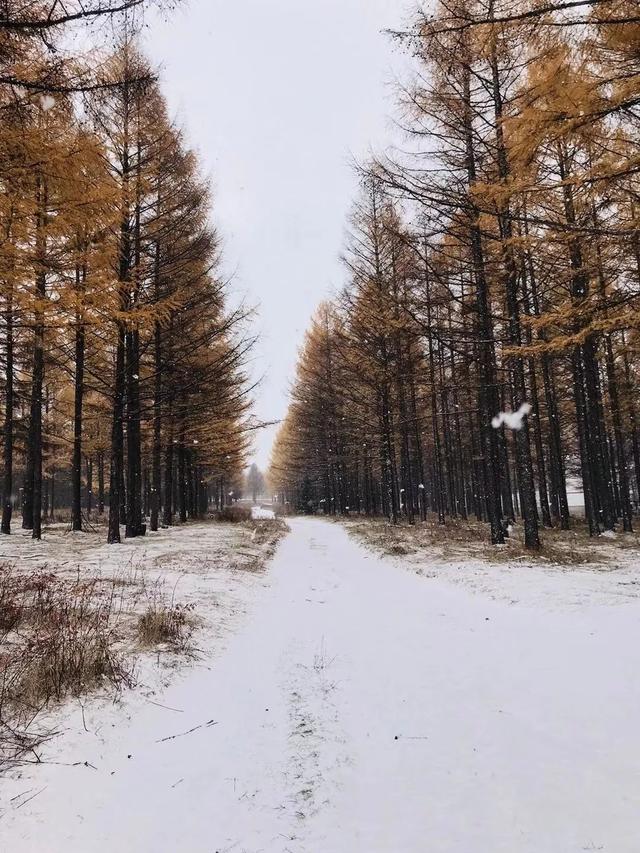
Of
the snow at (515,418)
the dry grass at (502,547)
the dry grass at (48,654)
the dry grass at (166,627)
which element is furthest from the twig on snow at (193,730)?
the snow at (515,418)

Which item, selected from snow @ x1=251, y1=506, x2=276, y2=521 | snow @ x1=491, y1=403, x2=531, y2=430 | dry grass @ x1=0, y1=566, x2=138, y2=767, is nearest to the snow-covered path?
dry grass @ x1=0, y1=566, x2=138, y2=767

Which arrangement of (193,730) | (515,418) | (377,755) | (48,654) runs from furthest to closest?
1. (515,418)
2. (48,654)
3. (193,730)
4. (377,755)

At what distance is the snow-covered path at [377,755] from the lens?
2145 millimetres

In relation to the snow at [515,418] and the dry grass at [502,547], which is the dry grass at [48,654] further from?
the snow at [515,418]

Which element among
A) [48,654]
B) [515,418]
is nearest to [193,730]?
[48,654]

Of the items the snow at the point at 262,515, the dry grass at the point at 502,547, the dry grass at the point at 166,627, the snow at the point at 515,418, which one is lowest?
the snow at the point at 262,515

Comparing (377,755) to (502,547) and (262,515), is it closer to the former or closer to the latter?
(502,547)

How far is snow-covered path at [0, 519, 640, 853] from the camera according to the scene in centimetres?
214

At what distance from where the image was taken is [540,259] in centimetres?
1027

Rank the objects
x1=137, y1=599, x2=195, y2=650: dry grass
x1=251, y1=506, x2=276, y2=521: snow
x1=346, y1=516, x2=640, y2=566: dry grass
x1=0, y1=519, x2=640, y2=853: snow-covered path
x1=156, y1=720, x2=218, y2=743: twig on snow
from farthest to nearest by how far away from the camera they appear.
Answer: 1. x1=251, y1=506, x2=276, y2=521: snow
2. x1=346, y1=516, x2=640, y2=566: dry grass
3. x1=137, y1=599, x2=195, y2=650: dry grass
4. x1=156, y1=720, x2=218, y2=743: twig on snow
5. x1=0, y1=519, x2=640, y2=853: snow-covered path

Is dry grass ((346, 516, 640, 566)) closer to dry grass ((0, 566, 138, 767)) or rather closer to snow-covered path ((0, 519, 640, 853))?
snow-covered path ((0, 519, 640, 853))

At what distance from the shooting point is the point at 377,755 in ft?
9.25

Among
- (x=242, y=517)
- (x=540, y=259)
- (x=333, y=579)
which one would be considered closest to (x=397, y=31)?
(x=540, y=259)

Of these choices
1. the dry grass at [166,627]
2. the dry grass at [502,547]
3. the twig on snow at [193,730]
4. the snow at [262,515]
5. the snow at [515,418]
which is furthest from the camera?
the snow at [262,515]
